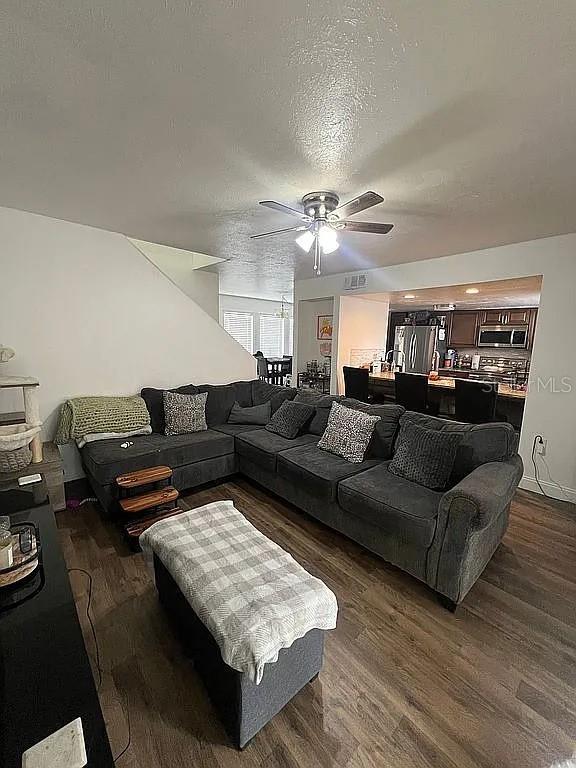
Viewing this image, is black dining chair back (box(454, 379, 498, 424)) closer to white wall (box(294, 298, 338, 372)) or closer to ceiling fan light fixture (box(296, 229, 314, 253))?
white wall (box(294, 298, 338, 372))

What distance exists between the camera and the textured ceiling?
1089mm

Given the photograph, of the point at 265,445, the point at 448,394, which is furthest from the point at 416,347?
the point at 265,445

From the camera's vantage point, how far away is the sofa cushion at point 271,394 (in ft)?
13.5

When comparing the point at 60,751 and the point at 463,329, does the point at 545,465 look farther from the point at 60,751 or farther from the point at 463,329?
the point at 463,329

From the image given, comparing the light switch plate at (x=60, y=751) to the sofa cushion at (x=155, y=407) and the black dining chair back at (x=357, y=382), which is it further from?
the black dining chair back at (x=357, y=382)

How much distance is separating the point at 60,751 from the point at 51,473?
2.39m

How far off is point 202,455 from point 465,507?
2318mm

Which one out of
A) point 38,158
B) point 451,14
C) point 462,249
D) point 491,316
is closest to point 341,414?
point 462,249

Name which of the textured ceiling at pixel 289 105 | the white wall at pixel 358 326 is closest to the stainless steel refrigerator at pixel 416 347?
the white wall at pixel 358 326

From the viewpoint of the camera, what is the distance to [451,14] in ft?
3.44

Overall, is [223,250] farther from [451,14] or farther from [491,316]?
[491,316]

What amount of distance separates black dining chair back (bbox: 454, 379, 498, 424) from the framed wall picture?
229 cm

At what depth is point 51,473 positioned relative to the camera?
271cm

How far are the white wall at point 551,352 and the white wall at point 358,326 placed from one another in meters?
1.96
